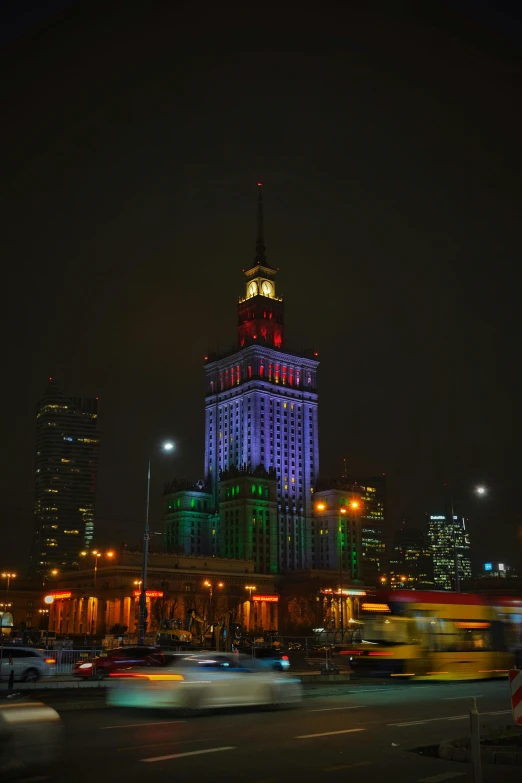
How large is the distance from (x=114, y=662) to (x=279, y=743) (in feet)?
64.9

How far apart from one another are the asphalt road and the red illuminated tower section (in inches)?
6018

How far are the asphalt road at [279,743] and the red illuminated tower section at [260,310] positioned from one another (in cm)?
15287

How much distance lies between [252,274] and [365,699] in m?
163

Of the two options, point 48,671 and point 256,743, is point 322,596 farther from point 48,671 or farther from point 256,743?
point 256,743

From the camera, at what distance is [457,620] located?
33.6 meters

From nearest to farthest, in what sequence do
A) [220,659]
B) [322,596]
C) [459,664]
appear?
1. [220,659]
2. [459,664]
3. [322,596]

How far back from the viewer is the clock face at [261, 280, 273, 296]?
183125 mm

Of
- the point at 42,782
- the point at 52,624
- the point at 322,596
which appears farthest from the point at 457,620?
the point at 52,624

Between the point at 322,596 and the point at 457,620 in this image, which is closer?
the point at 457,620

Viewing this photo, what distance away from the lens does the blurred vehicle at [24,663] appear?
33.2m

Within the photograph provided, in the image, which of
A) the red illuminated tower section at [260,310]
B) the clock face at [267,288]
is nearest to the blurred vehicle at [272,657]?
the red illuminated tower section at [260,310]

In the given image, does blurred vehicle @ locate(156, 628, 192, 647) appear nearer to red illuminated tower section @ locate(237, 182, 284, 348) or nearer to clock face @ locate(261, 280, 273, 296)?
red illuminated tower section @ locate(237, 182, 284, 348)

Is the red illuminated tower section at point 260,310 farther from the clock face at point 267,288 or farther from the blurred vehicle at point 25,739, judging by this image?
the blurred vehicle at point 25,739

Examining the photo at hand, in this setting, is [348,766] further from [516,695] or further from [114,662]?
[114,662]
